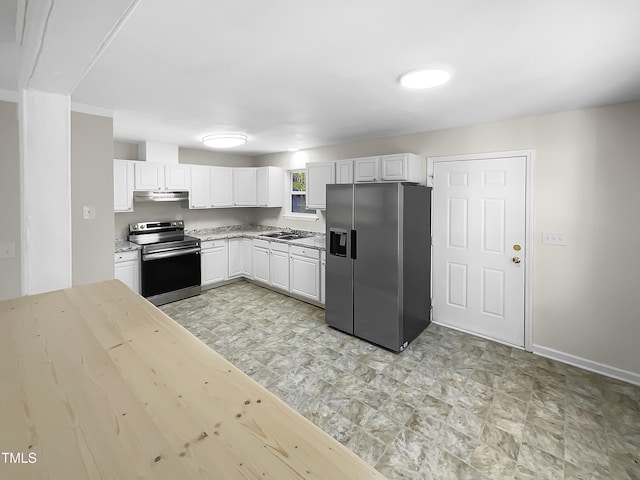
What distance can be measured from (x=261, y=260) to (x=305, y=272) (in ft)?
3.44

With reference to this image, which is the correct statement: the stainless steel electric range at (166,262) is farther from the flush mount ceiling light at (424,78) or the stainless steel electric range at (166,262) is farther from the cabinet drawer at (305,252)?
the flush mount ceiling light at (424,78)

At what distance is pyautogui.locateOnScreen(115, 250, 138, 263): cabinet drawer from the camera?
158 inches

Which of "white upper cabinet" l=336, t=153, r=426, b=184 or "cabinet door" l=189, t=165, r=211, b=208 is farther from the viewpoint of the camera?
"cabinet door" l=189, t=165, r=211, b=208

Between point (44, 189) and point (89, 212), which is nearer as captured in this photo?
point (44, 189)

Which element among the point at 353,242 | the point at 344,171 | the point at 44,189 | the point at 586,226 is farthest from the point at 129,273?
the point at 586,226

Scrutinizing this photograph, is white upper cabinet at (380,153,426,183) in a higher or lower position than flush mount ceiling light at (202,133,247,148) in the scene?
lower

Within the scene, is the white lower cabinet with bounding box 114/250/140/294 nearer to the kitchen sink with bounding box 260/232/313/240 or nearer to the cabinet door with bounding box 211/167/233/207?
the cabinet door with bounding box 211/167/233/207

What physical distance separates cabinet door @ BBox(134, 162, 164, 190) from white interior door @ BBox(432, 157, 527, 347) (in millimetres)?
3863

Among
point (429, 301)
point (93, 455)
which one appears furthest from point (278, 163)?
point (93, 455)

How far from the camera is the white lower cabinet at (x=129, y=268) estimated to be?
403cm

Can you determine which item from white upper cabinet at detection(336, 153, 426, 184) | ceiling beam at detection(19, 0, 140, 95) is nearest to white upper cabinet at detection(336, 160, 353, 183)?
white upper cabinet at detection(336, 153, 426, 184)

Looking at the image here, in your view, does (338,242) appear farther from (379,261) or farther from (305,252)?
(305,252)

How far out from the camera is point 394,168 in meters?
3.78

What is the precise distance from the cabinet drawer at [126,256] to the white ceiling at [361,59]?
1764mm
